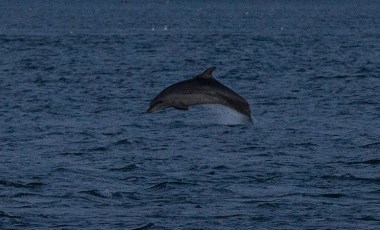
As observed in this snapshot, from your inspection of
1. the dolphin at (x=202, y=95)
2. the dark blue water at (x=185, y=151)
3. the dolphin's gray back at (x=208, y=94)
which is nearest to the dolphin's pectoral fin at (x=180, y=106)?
the dolphin at (x=202, y=95)

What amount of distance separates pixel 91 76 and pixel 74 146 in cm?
2566

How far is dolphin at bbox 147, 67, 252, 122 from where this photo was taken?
23.8m

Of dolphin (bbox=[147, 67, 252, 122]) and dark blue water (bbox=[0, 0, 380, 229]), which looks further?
dark blue water (bbox=[0, 0, 380, 229])

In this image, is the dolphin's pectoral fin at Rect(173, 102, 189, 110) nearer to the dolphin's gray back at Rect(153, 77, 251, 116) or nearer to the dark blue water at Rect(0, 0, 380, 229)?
the dolphin's gray back at Rect(153, 77, 251, 116)

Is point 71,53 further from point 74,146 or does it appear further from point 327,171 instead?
point 327,171

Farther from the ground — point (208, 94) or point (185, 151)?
point (208, 94)

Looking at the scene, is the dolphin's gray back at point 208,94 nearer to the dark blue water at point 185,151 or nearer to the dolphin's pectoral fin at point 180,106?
the dolphin's pectoral fin at point 180,106

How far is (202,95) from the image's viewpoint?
953 inches

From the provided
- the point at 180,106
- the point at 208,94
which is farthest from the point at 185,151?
the point at 180,106

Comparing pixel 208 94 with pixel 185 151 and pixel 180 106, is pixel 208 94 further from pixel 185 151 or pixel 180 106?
pixel 185 151

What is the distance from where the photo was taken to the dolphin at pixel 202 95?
23844mm

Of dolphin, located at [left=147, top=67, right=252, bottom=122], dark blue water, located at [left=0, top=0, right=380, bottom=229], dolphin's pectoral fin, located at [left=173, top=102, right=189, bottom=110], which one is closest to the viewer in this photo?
dolphin's pectoral fin, located at [left=173, top=102, right=189, bottom=110]

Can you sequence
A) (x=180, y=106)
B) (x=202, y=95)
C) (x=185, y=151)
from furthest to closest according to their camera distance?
Answer: 1. (x=185, y=151)
2. (x=202, y=95)
3. (x=180, y=106)

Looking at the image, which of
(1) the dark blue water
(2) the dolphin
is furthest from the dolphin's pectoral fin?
(1) the dark blue water
